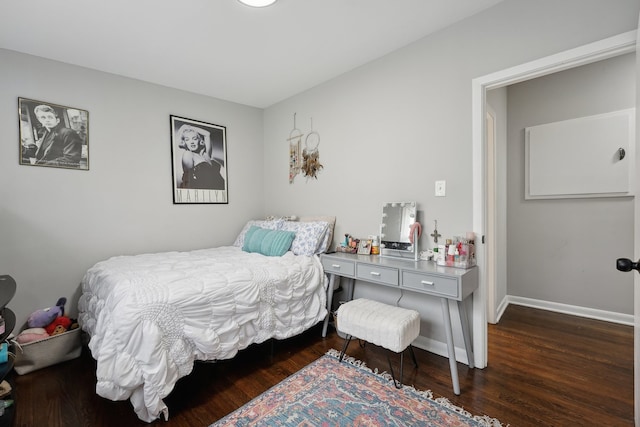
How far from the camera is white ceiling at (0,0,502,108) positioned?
193 centimetres

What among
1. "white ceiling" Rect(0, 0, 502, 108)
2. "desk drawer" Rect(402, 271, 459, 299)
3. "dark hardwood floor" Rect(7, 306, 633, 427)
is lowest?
"dark hardwood floor" Rect(7, 306, 633, 427)

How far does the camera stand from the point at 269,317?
83.9 inches

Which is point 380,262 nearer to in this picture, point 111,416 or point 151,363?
point 151,363

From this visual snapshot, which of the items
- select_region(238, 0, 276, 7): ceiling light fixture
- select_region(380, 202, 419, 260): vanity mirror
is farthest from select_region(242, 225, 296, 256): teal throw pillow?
select_region(238, 0, 276, 7): ceiling light fixture

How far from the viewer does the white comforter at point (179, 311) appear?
1.54 metres

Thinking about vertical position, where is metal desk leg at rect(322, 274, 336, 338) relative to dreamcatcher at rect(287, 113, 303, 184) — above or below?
below

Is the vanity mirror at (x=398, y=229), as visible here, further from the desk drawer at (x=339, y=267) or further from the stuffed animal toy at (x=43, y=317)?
the stuffed animal toy at (x=43, y=317)

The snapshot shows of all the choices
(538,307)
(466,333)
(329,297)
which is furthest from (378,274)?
(538,307)

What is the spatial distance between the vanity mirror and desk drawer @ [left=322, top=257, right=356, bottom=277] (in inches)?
13.3

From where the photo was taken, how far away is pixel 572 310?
306cm

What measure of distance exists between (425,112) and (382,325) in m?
1.67

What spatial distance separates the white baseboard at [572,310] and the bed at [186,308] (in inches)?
87.0

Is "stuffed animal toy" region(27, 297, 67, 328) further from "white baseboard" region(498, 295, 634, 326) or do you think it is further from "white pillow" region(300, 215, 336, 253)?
"white baseboard" region(498, 295, 634, 326)

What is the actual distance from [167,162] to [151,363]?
2211 millimetres
